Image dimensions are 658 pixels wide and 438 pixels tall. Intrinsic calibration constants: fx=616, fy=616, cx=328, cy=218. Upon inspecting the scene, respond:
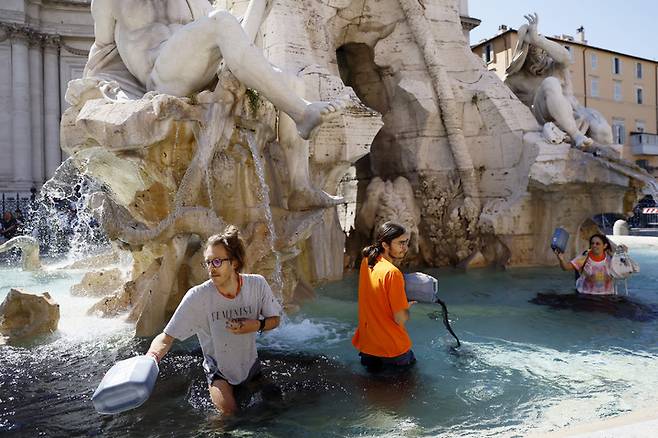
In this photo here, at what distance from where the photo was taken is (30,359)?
12.8 feet

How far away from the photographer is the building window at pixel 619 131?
28.8m

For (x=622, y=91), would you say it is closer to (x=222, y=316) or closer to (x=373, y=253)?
(x=373, y=253)

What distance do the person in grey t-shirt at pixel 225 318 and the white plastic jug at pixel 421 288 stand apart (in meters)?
0.84

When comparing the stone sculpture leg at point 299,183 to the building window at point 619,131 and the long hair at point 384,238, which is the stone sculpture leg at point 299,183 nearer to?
the long hair at point 384,238

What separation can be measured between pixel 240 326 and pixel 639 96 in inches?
1246

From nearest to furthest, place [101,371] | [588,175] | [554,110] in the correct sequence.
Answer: [101,371] → [588,175] → [554,110]

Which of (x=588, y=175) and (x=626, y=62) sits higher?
(x=626, y=62)

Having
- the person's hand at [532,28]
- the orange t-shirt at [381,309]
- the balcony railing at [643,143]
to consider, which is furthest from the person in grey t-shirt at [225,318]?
the balcony railing at [643,143]

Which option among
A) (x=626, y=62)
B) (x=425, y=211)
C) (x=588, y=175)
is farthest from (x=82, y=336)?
(x=626, y=62)

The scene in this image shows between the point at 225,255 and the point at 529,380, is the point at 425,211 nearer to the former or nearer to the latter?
Result: the point at 529,380

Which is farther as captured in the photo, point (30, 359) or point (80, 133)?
point (80, 133)

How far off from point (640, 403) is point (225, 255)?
6.71ft

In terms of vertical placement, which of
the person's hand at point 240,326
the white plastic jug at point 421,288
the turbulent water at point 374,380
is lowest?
the turbulent water at point 374,380

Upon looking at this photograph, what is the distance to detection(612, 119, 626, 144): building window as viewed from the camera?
1135 inches
